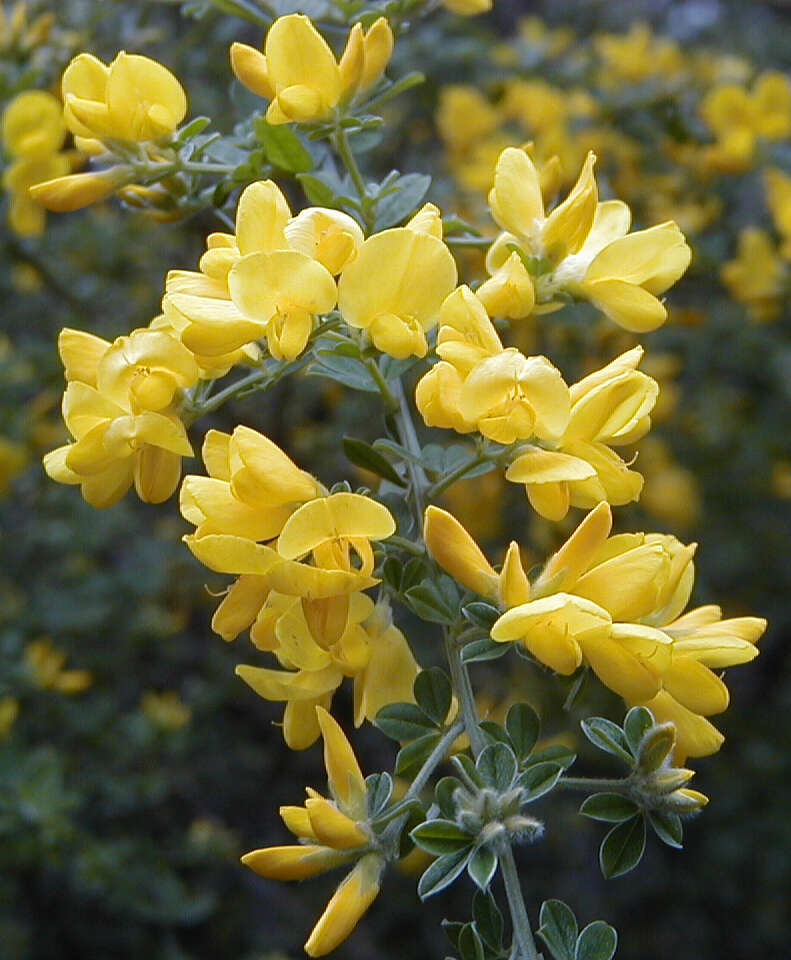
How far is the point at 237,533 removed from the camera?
0.79 metres

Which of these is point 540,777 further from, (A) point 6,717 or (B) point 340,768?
(A) point 6,717

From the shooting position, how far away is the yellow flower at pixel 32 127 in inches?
56.1

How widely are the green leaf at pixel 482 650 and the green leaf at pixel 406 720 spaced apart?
0.30 feet

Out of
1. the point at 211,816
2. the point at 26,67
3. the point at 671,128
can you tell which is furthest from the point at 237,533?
the point at 211,816

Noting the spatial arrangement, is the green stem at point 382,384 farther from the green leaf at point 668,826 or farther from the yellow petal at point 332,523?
the green leaf at point 668,826

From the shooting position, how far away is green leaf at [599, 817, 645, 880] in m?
0.82

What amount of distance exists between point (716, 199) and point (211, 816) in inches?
62.4

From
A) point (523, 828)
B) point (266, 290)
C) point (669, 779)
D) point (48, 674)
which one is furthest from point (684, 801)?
point (48, 674)

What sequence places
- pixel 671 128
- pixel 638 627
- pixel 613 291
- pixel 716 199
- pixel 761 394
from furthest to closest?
1. pixel 761 394
2. pixel 716 199
3. pixel 671 128
4. pixel 613 291
5. pixel 638 627

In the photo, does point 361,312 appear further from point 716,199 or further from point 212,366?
point 716,199

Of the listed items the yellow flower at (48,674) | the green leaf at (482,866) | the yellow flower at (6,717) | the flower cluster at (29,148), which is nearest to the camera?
the green leaf at (482,866)

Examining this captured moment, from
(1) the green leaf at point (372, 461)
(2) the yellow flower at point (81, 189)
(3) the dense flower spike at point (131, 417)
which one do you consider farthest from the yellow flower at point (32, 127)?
(1) the green leaf at point (372, 461)

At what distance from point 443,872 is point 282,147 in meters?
0.62

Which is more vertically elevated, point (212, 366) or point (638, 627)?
point (212, 366)
